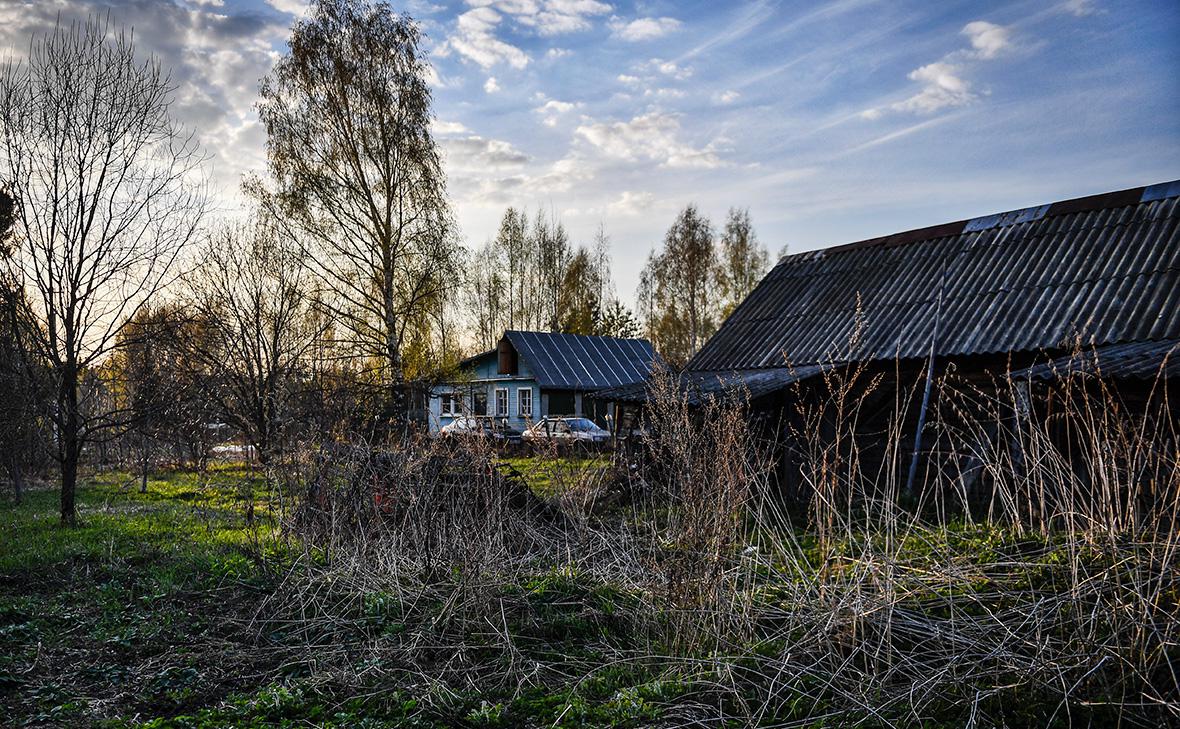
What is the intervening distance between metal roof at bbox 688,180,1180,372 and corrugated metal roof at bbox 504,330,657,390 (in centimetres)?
1237

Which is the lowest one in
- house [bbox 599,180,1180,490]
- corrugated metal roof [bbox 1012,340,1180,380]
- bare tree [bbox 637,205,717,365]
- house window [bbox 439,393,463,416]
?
house window [bbox 439,393,463,416]

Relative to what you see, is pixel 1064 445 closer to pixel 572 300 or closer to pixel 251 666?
pixel 251 666

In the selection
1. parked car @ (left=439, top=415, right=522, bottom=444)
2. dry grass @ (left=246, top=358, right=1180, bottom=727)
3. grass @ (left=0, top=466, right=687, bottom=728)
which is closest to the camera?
dry grass @ (left=246, top=358, right=1180, bottom=727)

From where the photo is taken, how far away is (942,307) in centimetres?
1173

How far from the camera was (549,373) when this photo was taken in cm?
2711

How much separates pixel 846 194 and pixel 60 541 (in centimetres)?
1346

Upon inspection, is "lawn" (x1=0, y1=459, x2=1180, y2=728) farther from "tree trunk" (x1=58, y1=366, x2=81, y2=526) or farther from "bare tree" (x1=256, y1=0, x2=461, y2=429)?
"bare tree" (x1=256, y1=0, x2=461, y2=429)

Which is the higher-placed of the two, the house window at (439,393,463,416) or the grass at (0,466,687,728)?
the house window at (439,393,463,416)

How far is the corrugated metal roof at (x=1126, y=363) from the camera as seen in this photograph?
731cm

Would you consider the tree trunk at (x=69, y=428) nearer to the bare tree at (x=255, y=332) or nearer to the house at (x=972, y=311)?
the bare tree at (x=255, y=332)

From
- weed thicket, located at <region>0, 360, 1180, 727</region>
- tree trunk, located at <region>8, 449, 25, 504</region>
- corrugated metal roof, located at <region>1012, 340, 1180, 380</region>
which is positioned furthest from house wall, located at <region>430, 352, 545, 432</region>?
weed thicket, located at <region>0, 360, 1180, 727</region>

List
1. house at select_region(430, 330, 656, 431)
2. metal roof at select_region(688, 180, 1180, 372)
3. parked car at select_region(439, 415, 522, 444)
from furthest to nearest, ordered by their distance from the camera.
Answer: house at select_region(430, 330, 656, 431) → metal roof at select_region(688, 180, 1180, 372) → parked car at select_region(439, 415, 522, 444)

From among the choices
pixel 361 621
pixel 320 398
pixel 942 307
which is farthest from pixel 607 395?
pixel 361 621

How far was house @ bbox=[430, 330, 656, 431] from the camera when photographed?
27.3m
